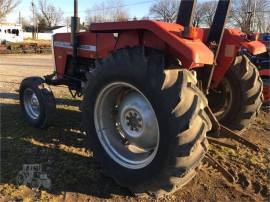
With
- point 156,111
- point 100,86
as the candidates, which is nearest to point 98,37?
point 100,86

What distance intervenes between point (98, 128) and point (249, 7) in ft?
112

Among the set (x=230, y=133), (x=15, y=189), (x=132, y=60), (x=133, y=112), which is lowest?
(x=15, y=189)

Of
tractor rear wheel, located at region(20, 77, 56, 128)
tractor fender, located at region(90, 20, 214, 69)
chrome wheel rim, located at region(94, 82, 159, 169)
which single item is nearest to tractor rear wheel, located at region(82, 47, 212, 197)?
chrome wheel rim, located at region(94, 82, 159, 169)

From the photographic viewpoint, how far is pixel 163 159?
334 centimetres

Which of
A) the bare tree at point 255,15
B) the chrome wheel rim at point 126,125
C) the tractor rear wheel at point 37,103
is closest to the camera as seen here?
the chrome wheel rim at point 126,125

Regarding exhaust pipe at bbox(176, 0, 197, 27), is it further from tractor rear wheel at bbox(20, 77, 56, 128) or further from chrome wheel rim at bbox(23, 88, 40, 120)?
chrome wheel rim at bbox(23, 88, 40, 120)

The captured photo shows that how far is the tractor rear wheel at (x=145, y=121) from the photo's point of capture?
319 centimetres

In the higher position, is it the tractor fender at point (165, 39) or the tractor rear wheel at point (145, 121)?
the tractor fender at point (165, 39)

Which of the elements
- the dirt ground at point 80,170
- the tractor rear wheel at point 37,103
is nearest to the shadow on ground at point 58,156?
the dirt ground at point 80,170

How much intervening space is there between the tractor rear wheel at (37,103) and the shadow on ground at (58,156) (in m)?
0.15

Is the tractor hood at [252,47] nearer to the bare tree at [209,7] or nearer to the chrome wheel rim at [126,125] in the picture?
the bare tree at [209,7]

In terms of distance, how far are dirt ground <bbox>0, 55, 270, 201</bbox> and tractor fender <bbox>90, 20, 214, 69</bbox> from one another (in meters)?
1.42

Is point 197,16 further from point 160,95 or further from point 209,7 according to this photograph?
point 209,7

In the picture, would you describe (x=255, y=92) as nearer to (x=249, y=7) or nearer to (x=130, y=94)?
(x=130, y=94)
